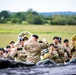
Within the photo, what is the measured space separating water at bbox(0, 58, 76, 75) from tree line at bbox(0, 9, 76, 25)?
11.0m

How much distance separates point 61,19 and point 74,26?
3.75ft

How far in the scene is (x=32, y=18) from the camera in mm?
19266

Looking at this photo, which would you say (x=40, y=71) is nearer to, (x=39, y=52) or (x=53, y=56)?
(x=53, y=56)

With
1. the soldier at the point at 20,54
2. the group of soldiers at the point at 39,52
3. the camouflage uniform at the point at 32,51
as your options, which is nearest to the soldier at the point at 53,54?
the group of soldiers at the point at 39,52

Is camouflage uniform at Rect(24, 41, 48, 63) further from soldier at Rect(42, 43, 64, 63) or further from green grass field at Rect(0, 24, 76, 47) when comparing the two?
green grass field at Rect(0, 24, 76, 47)

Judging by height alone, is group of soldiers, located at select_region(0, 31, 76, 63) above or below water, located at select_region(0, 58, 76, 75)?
below

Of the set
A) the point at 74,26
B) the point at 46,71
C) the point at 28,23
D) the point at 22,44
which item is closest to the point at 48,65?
the point at 46,71

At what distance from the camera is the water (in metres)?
6.62

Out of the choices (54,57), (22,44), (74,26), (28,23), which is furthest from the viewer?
(28,23)

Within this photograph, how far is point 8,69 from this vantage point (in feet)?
22.7

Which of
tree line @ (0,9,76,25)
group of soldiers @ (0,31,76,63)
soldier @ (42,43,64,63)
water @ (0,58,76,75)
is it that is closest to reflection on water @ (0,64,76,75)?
water @ (0,58,76,75)

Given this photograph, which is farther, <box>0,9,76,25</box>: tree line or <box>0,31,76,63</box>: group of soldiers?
<box>0,9,76,25</box>: tree line

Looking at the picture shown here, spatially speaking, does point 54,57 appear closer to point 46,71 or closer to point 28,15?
point 46,71

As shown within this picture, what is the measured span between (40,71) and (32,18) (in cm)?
1256
